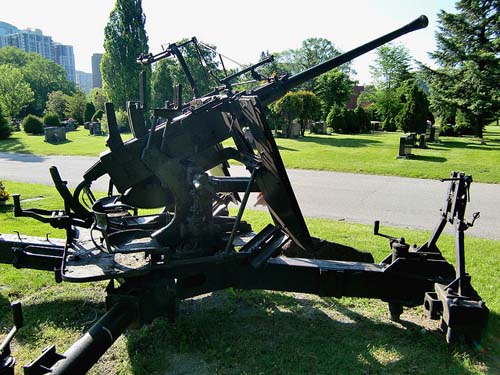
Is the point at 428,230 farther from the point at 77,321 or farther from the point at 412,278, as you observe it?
the point at 77,321

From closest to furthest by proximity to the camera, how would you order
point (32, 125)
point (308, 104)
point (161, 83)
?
point (308, 104) → point (32, 125) → point (161, 83)

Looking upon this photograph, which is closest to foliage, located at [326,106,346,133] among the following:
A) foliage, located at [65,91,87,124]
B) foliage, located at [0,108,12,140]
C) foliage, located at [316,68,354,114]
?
foliage, located at [316,68,354,114]

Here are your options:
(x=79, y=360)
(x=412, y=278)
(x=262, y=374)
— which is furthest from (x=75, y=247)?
(x=412, y=278)

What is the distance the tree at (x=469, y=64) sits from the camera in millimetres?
25266

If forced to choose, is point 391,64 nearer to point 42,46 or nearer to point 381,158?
point 381,158

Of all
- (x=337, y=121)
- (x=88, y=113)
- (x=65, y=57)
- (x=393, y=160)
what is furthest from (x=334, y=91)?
(x=65, y=57)

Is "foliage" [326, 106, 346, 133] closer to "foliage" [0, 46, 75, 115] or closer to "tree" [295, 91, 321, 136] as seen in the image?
"tree" [295, 91, 321, 136]

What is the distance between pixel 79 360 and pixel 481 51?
28.8 m

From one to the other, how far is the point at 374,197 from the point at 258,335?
282 inches

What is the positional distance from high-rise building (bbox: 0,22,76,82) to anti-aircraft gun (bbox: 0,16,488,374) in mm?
120405

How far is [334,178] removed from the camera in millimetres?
12992

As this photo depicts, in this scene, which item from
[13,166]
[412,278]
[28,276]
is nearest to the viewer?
[412,278]

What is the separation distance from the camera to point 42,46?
13038 centimetres

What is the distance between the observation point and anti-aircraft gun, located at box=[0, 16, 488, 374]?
313cm
